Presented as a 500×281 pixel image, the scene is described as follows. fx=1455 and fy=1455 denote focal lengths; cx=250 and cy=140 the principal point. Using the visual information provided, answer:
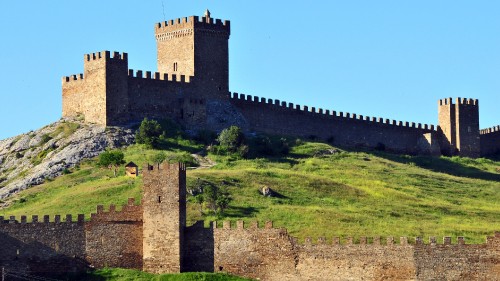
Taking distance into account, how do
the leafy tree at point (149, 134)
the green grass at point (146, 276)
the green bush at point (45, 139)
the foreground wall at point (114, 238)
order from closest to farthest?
the green grass at point (146, 276), the foreground wall at point (114, 238), the leafy tree at point (149, 134), the green bush at point (45, 139)

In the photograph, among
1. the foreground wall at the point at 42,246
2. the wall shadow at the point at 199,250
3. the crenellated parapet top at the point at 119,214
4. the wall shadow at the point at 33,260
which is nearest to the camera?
the wall shadow at the point at 33,260

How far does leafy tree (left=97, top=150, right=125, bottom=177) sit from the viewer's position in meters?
90.6

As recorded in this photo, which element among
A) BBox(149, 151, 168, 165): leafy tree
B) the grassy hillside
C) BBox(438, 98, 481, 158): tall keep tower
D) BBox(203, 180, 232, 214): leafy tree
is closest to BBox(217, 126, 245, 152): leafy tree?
the grassy hillside

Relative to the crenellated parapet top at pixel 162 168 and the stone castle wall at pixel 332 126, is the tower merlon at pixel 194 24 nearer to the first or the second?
the stone castle wall at pixel 332 126

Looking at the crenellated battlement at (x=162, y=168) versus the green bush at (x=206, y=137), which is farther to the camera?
the green bush at (x=206, y=137)

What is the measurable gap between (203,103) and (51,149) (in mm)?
12308

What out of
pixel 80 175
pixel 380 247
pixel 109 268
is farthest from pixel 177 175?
pixel 80 175

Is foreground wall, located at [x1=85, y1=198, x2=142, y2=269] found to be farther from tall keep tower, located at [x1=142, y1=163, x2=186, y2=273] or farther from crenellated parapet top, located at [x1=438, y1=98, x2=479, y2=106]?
crenellated parapet top, located at [x1=438, y1=98, x2=479, y2=106]

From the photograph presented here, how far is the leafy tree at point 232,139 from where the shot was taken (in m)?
97.2

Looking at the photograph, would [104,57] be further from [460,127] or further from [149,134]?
[460,127]

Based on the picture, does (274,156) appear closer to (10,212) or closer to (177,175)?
(10,212)

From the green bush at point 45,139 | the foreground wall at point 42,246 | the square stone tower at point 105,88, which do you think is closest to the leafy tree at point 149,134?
the square stone tower at point 105,88

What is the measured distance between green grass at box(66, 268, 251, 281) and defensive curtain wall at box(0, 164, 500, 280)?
21.1 inches

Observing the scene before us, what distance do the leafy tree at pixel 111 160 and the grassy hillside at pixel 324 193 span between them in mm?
625
